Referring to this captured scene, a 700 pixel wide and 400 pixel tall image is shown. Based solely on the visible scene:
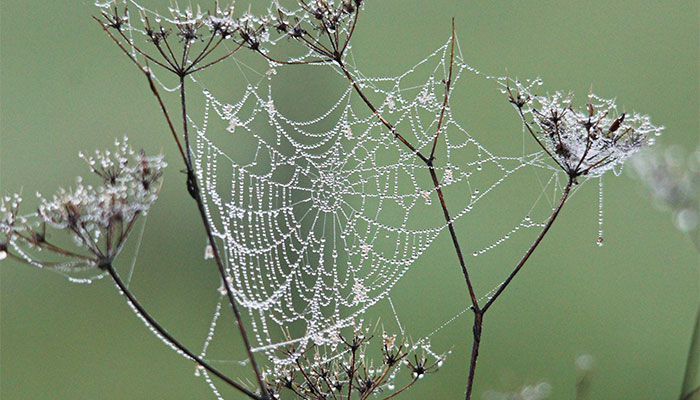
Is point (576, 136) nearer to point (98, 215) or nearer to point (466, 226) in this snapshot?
point (98, 215)

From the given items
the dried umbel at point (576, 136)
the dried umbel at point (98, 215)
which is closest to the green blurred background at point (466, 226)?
the dried umbel at point (576, 136)

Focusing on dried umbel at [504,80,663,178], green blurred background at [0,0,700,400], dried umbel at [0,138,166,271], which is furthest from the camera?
green blurred background at [0,0,700,400]

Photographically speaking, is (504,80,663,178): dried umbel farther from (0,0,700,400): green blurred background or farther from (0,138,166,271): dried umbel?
(0,0,700,400): green blurred background

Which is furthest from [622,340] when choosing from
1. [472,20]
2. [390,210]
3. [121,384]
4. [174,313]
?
[121,384]

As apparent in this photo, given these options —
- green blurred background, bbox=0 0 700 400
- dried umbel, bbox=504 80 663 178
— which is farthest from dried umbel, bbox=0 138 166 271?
green blurred background, bbox=0 0 700 400

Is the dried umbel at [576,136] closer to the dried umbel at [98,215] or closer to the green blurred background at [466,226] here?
the dried umbel at [98,215]

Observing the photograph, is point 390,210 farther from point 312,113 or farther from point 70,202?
point 70,202

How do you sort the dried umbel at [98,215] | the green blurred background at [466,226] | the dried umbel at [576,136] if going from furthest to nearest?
the green blurred background at [466,226] → the dried umbel at [576,136] → the dried umbel at [98,215]

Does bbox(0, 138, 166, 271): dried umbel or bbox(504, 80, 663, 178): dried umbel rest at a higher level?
bbox(504, 80, 663, 178): dried umbel

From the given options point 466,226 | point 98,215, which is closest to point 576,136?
point 98,215
